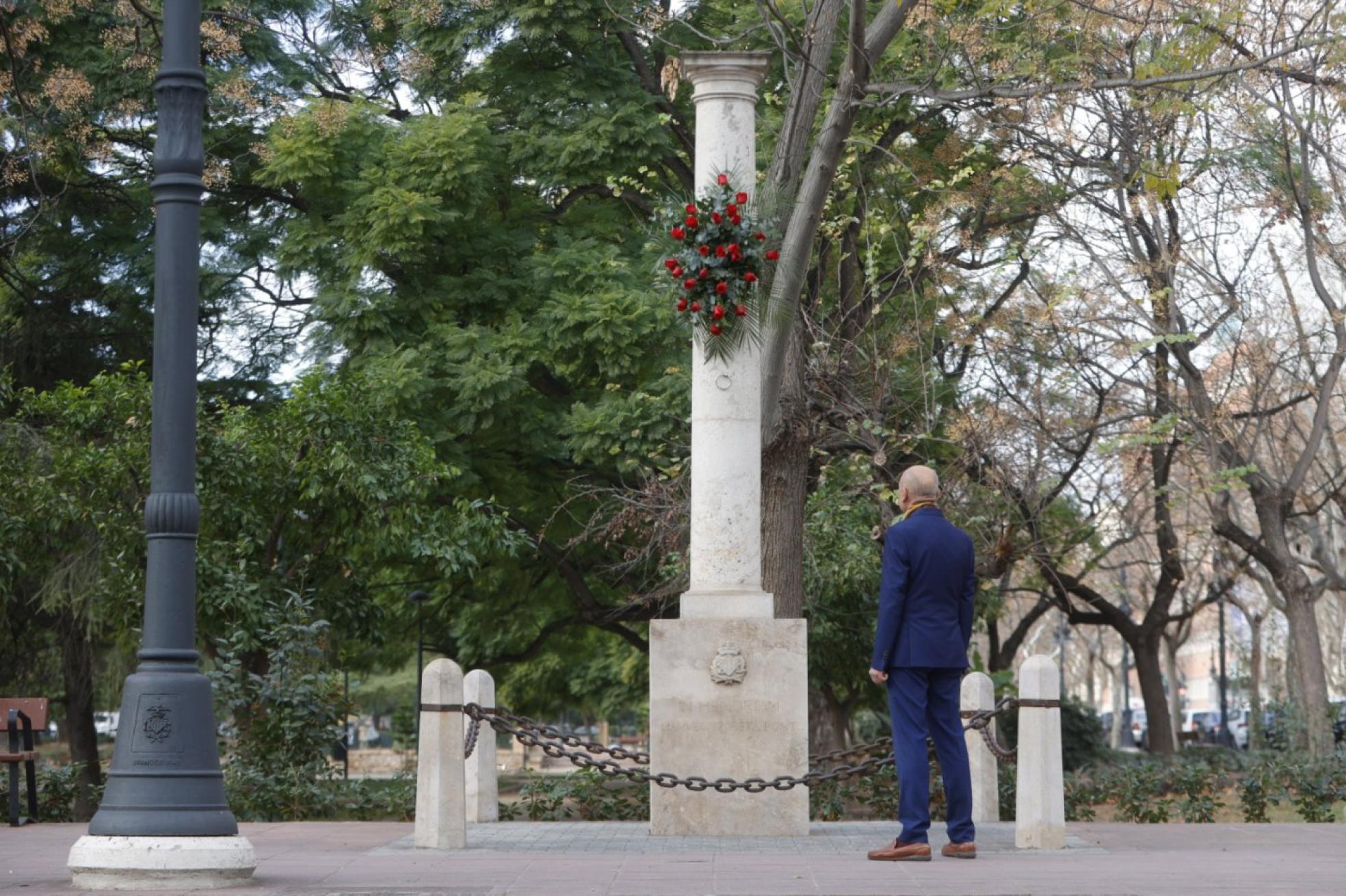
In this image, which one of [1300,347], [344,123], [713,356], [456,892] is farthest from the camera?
[1300,347]

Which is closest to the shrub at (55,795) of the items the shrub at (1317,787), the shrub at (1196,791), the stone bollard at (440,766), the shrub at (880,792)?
the stone bollard at (440,766)

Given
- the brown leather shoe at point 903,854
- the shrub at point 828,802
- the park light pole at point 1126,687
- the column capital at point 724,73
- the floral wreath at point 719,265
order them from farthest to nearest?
the park light pole at point 1126,687, the shrub at point 828,802, the column capital at point 724,73, the floral wreath at point 719,265, the brown leather shoe at point 903,854

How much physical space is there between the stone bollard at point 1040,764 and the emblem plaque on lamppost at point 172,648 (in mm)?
4684

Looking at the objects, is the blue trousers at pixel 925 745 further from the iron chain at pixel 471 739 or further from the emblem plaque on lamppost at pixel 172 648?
the emblem plaque on lamppost at pixel 172 648

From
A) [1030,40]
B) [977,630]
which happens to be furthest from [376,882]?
[977,630]

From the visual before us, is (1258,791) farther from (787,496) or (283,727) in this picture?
(283,727)

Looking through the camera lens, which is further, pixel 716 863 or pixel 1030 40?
pixel 1030 40

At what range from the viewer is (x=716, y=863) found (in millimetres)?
9156

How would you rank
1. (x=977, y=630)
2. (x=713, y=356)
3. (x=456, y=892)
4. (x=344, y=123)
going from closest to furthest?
(x=456, y=892) → (x=713, y=356) → (x=344, y=123) → (x=977, y=630)

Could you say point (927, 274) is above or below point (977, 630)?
above

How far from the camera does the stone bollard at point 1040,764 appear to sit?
33.0 feet

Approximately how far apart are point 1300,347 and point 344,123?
535 inches

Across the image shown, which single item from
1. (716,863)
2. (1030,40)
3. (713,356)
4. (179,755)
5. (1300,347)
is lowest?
(716,863)

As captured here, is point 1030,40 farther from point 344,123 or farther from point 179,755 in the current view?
point 179,755
